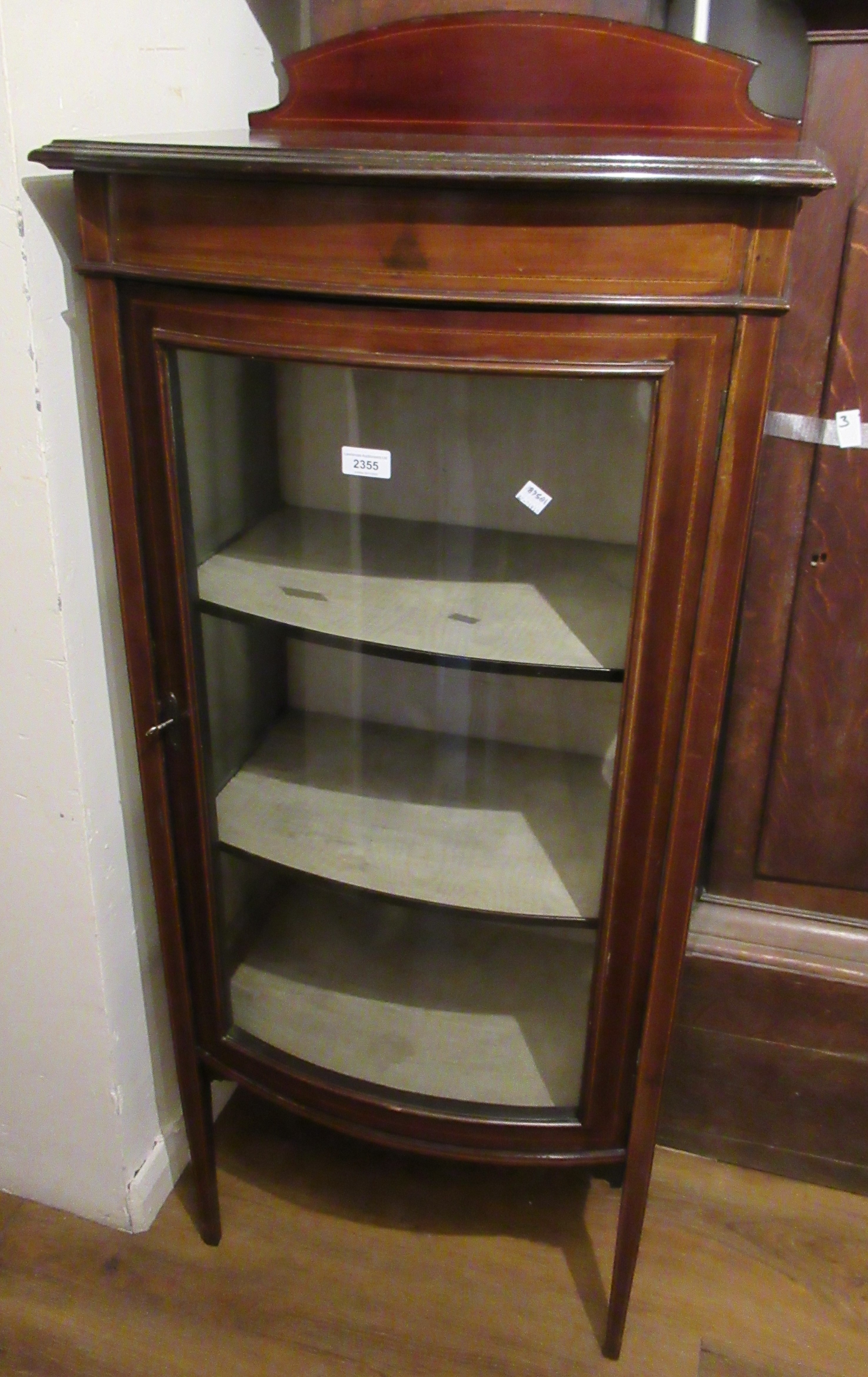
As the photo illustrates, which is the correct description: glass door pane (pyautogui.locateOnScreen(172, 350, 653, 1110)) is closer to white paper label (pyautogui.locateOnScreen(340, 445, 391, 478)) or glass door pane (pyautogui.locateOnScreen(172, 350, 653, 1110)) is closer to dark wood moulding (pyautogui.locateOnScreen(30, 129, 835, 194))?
white paper label (pyautogui.locateOnScreen(340, 445, 391, 478))

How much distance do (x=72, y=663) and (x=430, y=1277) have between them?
0.86 m

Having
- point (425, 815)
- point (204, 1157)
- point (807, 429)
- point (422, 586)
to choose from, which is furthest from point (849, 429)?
point (204, 1157)

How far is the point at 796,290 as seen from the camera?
3.40ft

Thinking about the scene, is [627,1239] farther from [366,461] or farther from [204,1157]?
[366,461]

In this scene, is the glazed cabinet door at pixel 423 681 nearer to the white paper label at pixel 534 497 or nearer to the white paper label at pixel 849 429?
the white paper label at pixel 534 497

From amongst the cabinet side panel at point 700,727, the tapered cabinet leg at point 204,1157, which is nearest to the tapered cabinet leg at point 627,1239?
the cabinet side panel at point 700,727

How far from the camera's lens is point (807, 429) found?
1.08 m

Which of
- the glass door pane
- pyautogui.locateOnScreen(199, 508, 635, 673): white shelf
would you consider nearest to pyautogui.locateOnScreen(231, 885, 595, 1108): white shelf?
the glass door pane

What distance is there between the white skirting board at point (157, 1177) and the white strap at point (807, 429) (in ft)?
3.39

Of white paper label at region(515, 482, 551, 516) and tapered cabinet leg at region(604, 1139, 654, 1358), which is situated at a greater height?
white paper label at region(515, 482, 551, 516)

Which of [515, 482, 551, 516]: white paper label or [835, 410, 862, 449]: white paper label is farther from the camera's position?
[835, 410, 862, 449]: white paper label

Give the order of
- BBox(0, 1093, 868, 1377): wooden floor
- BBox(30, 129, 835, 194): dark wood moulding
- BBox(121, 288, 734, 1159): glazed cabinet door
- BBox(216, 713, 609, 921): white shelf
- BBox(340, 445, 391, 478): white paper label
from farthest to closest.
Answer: BBox(0, 1093, 868, 1377): wooden floor < BBox(216, 713, 609, 921): white shelf < BBox(340, 445, 391, 478): white paper label < BBox(121, 288, 734, 1159): glazed cabinet door < BBox(30, 129, 835, 194): dark wood moulding

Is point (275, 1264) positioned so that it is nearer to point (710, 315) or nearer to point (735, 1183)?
point (735, 1183)

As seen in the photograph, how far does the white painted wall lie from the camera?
2.93 ft
